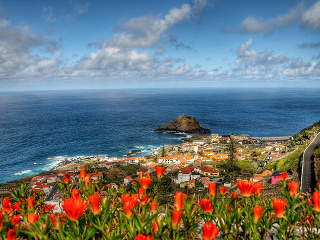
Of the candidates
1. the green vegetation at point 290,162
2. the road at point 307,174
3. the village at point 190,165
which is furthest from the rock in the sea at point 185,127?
the road at point 307,174

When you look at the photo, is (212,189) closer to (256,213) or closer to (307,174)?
(256,213)

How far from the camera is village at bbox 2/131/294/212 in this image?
2805 centimetres

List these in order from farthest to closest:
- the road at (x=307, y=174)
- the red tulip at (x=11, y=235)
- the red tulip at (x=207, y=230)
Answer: the road at (x=307, y=174), the red tulip at (x=11, y=235), the red tulip at (x=207, y=230)

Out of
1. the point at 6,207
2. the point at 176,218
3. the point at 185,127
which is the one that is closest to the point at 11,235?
the point at 6,207

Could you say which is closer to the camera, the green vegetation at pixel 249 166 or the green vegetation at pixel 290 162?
the green vegetation at pixel 290 162

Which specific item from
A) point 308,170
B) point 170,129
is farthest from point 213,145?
point 308,170

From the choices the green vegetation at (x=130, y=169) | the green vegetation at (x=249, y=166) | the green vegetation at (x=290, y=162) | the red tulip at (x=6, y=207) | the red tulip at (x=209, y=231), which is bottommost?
the green vegetation at (x=130, y=169)

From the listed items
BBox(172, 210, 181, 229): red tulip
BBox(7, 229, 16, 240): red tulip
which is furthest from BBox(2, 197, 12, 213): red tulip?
BBox(172, 210, 181, 229): red tulip

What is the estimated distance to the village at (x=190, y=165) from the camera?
2805 cm

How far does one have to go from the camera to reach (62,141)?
6228cm

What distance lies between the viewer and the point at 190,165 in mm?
42844

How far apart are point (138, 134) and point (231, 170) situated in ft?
129

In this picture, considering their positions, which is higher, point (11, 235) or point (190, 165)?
point (11, 235)

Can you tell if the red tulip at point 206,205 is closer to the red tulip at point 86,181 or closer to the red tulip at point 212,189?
the red tulip at point 212,189
